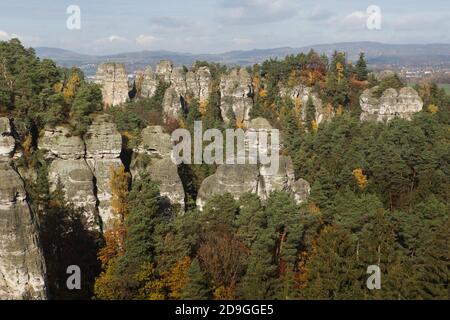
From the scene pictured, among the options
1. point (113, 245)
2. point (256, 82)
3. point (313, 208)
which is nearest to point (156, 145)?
point (113, 245)

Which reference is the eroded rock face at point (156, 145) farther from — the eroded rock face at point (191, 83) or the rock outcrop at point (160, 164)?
the eroded rock face at point (191, 83)

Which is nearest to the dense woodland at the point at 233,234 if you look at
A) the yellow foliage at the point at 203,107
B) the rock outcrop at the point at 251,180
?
the rock outcrop at the point at 251,180

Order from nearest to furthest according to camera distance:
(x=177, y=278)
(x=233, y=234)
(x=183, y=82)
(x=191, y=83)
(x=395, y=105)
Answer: (x=177, y=278)
(x=233, y=234)
(x=395, y=105)
(x=191, y=83)
(x=183, y=82)

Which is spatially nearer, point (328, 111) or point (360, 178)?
point (360, 178)

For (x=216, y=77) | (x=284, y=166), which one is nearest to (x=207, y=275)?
(x=284, y=166)

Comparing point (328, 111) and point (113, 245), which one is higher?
point (328, 111)

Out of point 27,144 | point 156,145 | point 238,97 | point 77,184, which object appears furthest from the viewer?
point 238,97

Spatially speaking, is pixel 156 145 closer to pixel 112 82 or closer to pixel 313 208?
pixel 313 208
